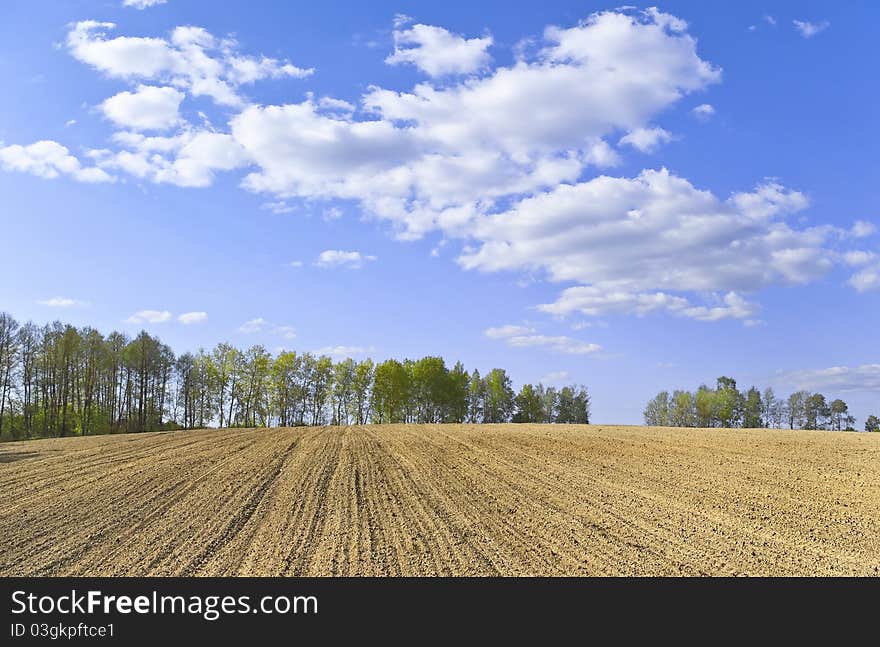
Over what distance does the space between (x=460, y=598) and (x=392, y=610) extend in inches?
42.9

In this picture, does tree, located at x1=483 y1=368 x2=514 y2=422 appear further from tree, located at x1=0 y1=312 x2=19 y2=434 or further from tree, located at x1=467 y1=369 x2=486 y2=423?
tree, located at x1=0 y1=312 x2=19 y2=434

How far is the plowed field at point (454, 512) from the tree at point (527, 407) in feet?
230

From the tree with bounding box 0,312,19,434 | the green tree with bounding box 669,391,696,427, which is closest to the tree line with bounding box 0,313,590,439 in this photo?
the tree with bounding box 0,312,19,434

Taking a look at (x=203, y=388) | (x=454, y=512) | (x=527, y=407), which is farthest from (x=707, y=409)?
(x=454, y=512)

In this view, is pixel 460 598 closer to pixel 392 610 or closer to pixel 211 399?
pixel 392 610

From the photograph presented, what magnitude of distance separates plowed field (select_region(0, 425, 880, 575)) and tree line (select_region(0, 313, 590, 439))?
4166 cm

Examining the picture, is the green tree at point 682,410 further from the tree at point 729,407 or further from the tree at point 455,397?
the tree at point 455,397

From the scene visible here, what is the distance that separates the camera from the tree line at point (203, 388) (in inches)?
2389

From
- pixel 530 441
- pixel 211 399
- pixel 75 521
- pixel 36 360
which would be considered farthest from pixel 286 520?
pixel 211 399

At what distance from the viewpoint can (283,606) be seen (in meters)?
8.16

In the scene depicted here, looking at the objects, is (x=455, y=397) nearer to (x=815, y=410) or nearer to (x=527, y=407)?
(x=527, y=407)

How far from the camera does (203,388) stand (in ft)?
245

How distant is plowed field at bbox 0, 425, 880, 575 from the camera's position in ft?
34.4

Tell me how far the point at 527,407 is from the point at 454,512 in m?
82.3
